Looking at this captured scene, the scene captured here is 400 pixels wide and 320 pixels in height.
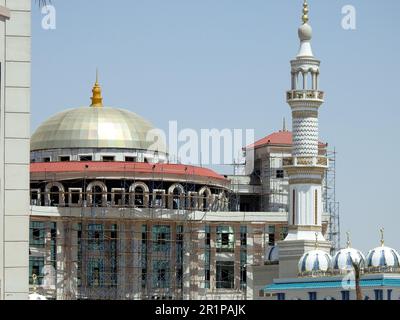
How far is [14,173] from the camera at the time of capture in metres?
24.5

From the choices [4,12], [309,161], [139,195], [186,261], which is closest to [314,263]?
[309,161]

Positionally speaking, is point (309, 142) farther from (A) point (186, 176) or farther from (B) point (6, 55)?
(B) point (6, 55)

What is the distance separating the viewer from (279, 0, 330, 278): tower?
9538cm

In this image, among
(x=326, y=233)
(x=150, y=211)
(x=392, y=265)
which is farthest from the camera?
(x=326, y=233)

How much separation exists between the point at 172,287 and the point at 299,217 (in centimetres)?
1734

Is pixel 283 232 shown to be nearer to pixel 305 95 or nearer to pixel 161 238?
pixel 161 238

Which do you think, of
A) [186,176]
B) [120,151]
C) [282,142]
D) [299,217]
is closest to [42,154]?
[120,151]

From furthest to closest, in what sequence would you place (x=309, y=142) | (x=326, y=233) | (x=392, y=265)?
(x=326, y=233)
(x=309, y=142)
(x=392, y=265)

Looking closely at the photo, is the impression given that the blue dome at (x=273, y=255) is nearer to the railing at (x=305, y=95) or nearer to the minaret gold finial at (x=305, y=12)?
the railing at (x=305, y=95)

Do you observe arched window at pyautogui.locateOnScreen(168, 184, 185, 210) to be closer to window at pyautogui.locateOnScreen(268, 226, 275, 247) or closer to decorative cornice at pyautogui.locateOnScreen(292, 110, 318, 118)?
window at pyautogui.locateOnScreen(268, 226, 275, 247)

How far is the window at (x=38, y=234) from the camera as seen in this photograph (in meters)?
107

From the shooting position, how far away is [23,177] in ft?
80.2

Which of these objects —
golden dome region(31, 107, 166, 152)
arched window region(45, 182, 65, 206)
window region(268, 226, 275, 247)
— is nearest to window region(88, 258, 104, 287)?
arched window region(45, 182, 65, 206)

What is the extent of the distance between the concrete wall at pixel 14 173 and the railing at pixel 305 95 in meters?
71.5
